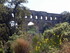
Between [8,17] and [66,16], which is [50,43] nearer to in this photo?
[8,17]

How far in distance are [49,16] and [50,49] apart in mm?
29508

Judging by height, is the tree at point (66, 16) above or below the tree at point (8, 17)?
below

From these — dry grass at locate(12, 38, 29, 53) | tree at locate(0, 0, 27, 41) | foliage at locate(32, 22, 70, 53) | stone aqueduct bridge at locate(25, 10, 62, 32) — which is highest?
dry grass at locate(12, 38, 29, 53)

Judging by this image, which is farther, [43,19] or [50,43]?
[43,19]

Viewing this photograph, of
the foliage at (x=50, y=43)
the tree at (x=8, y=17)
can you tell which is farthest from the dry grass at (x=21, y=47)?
the tree at (x=8, y=17)

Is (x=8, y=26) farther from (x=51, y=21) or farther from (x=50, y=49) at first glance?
(x=51, y=21)

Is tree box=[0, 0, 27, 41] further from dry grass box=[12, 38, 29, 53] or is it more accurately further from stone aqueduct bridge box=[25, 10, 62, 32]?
stone aqueduct bridge box=[25, 10, 62, 32]

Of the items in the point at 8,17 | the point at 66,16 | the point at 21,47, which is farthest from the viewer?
the point at 66,16

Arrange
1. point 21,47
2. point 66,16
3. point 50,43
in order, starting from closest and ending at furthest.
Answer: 1. point 21,47
2. point 50,43
3. point 66,16

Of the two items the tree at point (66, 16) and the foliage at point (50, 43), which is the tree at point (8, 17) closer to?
the foliage at point (50, 43)

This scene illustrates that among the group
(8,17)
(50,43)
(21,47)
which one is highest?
(21,47)

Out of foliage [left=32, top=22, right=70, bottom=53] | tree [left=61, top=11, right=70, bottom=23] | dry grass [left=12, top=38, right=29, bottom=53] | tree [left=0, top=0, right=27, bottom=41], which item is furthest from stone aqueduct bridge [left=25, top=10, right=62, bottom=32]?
dry grass [left=12, top=38, right=29, bottom=53]

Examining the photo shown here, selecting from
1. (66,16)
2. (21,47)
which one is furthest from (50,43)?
Answer: (66,16)

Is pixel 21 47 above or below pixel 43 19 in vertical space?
above
